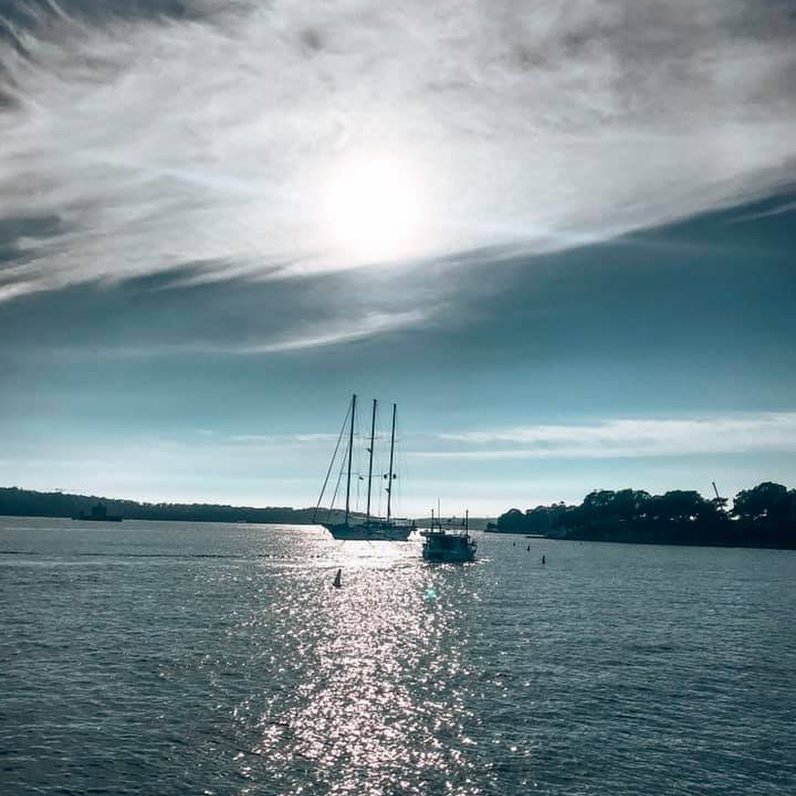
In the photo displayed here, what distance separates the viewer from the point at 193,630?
230 feet

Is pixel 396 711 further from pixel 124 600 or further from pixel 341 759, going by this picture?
pixel 124 600

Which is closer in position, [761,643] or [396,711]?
[396,711]

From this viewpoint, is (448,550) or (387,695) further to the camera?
(448,550)

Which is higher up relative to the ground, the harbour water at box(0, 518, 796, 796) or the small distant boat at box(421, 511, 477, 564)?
the small distant boat at box(421, 511, 477, 564)

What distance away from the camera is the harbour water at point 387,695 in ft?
110

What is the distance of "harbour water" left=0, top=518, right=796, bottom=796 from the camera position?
3366 centimetres

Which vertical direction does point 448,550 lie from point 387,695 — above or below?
above

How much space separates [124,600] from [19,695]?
48065 millimetres

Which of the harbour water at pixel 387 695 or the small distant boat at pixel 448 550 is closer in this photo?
the harbour water at pixel 387 695

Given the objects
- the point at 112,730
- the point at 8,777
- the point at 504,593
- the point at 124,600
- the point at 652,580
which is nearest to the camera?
the point at 8,777

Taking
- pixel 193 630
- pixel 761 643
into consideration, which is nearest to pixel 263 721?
pixel 193 630

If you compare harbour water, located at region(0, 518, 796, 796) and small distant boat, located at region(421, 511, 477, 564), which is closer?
harbour water, located at region(0, 518, 796, 796)

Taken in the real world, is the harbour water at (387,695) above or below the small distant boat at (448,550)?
below

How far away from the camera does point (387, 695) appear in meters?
47.5
